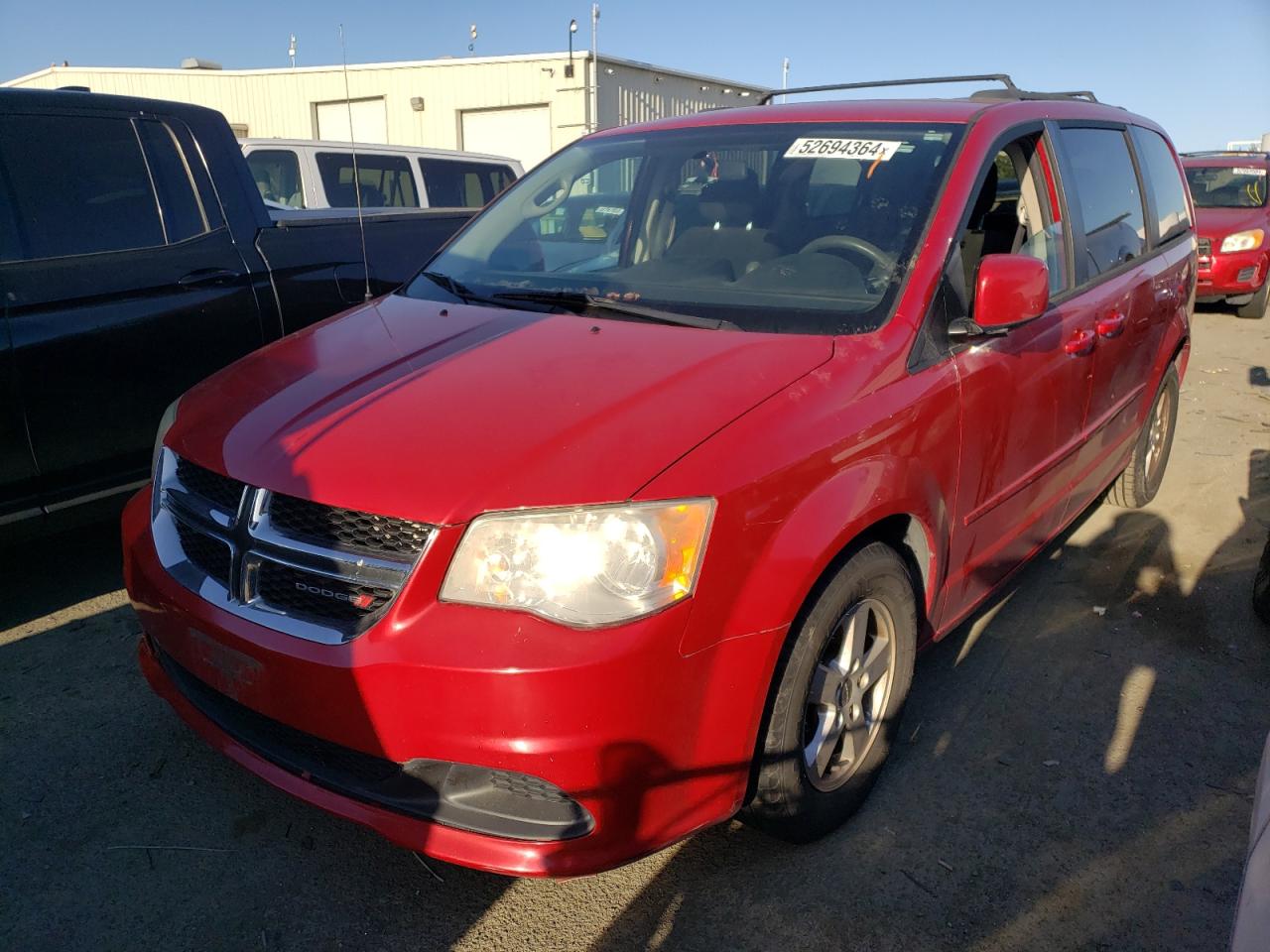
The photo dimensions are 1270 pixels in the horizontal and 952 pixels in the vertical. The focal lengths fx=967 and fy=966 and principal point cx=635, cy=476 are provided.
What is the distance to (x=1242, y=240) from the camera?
10.5 m

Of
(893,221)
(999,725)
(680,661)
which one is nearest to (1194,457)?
(999,725)

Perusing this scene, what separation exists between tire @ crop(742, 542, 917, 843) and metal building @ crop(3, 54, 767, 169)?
17.7m

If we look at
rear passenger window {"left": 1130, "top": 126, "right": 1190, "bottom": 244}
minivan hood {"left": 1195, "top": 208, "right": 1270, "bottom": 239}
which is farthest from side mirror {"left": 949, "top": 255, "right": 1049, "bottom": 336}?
minivan hood {"left": 1195, "top": 208, "right": 1270, "bottom": 239}

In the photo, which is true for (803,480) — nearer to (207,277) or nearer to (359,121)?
(207,277)

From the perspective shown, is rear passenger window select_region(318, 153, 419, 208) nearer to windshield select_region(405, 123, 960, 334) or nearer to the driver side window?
windshield select_region(405, 123, 960, 334)

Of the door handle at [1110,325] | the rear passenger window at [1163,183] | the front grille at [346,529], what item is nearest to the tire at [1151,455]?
the rear passenger window at [1163,183]

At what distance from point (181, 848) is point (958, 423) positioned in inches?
88.8

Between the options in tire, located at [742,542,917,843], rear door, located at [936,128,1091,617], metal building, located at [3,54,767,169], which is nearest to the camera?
tire, located at [742,542,917,843]

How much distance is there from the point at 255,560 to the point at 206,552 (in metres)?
0.26

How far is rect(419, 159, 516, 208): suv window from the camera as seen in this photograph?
9.13m

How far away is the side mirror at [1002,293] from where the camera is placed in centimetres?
255

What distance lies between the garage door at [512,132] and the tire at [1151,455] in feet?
53.6

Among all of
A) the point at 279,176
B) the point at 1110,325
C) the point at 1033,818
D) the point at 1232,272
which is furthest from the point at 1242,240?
the point at 1033,818

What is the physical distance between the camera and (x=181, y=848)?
241 cm
